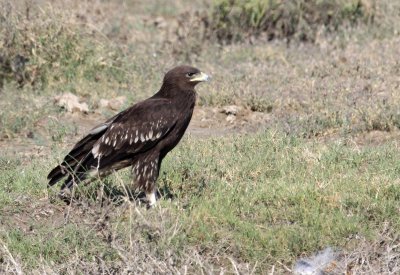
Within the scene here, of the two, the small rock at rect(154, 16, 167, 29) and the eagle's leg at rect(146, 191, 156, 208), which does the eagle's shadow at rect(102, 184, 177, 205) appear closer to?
the eagle's leg at rect(146, 191, 156, 208)

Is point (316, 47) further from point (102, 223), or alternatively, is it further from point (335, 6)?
point (102, 223)

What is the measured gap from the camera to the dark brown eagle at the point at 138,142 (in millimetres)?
8070

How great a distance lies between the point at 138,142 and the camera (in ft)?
26.7

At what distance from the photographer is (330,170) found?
864 centimetres

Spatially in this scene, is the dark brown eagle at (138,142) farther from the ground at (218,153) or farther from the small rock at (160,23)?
the small rock at (160,23)

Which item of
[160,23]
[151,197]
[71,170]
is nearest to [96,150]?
[71,170]

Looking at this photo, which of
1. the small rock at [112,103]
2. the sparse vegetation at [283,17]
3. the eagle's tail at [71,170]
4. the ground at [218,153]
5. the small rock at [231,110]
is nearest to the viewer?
the ground at [218,153]

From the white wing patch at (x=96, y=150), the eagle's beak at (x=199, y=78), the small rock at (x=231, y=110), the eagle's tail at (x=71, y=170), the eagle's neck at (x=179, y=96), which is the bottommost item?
the small rock at (x=231, y=110)

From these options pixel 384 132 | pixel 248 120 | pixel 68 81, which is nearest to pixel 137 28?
pixel 68 81

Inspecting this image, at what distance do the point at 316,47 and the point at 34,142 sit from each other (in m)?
5.12

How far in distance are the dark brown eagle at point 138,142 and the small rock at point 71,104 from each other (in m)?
3.59

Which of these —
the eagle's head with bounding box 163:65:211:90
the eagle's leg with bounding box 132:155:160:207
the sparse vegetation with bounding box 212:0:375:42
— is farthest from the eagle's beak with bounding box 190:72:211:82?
the sparse vegetation with bounding box 212:0:375:42

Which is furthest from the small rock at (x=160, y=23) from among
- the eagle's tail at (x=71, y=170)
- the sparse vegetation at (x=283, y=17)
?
the eagle's tail at (x=71, y=170)

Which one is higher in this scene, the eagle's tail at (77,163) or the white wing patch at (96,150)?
the white wing patch at (96,150)
